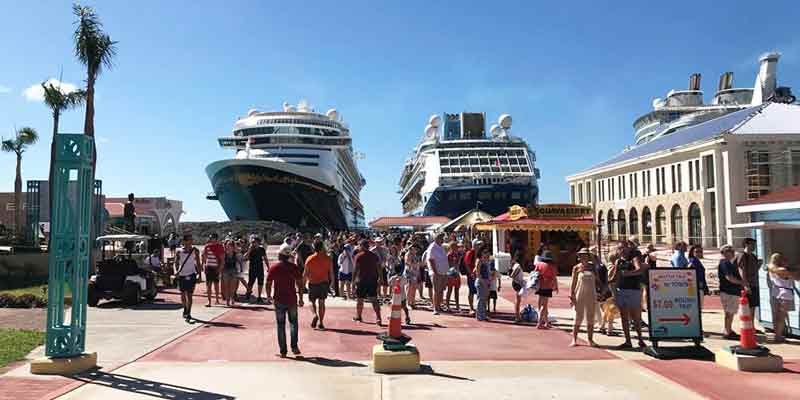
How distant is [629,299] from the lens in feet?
27.3

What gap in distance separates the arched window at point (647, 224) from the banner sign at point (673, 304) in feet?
114

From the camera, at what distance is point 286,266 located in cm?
788

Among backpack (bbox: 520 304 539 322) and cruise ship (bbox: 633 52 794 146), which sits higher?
cruise ship (bbox: 633 52 794 146)

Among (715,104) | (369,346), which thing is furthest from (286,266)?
(715,104)

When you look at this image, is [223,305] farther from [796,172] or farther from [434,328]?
[796,172]

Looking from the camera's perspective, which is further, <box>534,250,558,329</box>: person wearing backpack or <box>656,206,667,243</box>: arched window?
<box>656,206,667,243</box>: arched window

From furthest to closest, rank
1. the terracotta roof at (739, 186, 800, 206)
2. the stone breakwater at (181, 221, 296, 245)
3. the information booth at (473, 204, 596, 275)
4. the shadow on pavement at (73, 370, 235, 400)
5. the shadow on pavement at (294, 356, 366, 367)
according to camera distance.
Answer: the stone breakwater at (181, 221, 296, 245) < the information booth at (473, 204, 596, 275) < the terracotta roof at (739, 186, 800, 206) < the shadow on pavement at (294, 356, 366, 367) < the shadow on pavement at (73, 370, 235, 400)

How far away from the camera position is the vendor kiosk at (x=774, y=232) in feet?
29.7

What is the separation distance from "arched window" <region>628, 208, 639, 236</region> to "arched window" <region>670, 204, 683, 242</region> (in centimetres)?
421

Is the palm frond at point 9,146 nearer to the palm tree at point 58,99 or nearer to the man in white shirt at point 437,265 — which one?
the palm tree at point 58,99

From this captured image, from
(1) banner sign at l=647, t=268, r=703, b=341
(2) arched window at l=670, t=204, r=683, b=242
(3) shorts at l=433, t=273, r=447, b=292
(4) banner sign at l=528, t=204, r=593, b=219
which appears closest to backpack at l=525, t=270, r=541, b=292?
(1) banner sign at l=647, t=268, r=703, b=341

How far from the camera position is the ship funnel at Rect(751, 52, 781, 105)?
152ft

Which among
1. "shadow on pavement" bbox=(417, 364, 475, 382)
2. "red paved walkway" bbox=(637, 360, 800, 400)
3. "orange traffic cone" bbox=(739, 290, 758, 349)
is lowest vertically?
"red paved walkway" bbox=(637, 360, 800, 400)

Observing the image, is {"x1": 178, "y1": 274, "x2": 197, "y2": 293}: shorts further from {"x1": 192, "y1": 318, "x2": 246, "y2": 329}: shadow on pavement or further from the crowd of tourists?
{"x1": 192, "y1": 318, "x2": 246, "y2": 329}: shadow on pavement
